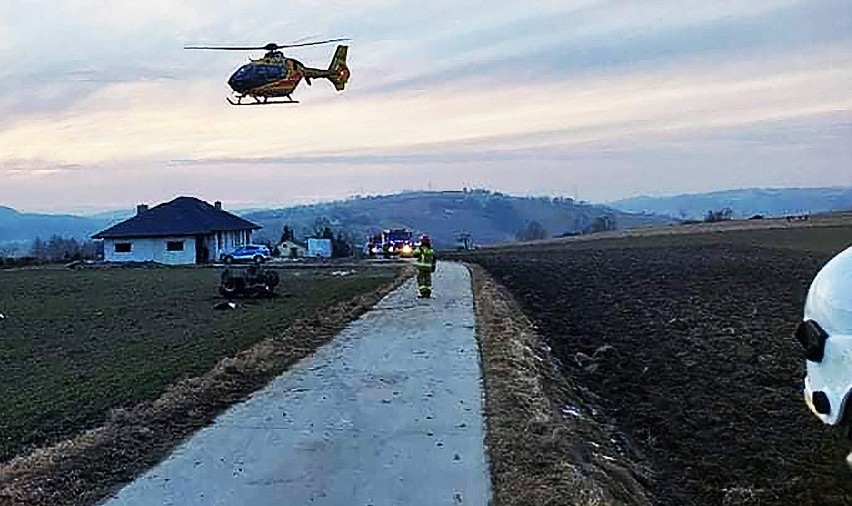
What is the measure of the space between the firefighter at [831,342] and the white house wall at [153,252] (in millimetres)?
62379

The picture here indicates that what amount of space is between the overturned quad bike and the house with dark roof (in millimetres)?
36462

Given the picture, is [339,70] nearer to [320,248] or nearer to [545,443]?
[545,443]

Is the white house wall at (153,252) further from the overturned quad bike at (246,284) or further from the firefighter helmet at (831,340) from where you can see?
the firefighter helmet at (831,340)

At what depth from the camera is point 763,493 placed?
9.20 metres

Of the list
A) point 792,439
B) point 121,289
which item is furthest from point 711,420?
point 121,289

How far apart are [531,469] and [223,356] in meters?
8.32

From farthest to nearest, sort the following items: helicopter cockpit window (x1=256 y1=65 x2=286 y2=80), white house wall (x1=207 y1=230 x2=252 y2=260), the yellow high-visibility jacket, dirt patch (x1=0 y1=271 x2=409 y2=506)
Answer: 1. white house wall (x1=207 y1=230 x2=252 y2=260)
2. helicopter cockpit window (x1=256 y1=65 x2=286 y2=80)
3. the yellow high-visibility jacket
4. dirt patch (x1=0 y1=271 x2=409 y2=506)

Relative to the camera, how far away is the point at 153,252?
67.8 metres

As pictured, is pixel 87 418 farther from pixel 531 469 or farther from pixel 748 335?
pixel 748 335

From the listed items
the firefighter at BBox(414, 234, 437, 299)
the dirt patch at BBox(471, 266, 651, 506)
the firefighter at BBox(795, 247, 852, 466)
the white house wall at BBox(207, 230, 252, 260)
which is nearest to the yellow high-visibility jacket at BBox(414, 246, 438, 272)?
the firefighter at BBox(414, 234, 437, 299)

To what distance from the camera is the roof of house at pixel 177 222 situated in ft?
221

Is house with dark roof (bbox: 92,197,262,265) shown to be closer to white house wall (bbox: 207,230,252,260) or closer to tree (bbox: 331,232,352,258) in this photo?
white house wall (bbox: 207,230,252,260)

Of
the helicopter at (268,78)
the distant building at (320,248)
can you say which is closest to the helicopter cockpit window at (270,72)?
the helicopter at (268,78)

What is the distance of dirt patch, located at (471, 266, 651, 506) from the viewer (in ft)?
25.7
